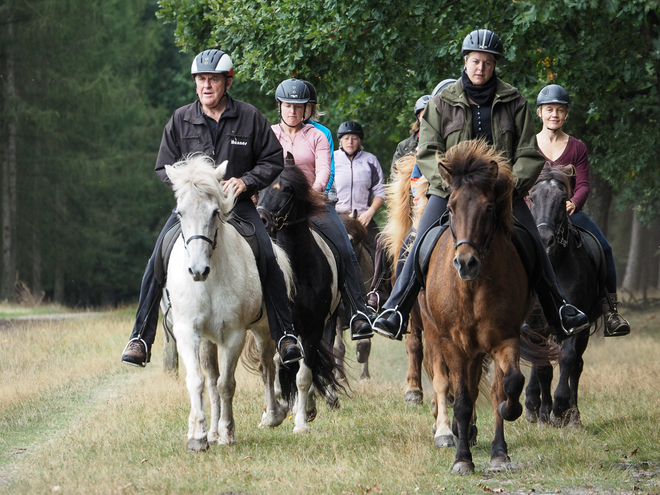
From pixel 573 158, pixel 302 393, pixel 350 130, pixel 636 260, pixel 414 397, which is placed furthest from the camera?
pixel 636 260

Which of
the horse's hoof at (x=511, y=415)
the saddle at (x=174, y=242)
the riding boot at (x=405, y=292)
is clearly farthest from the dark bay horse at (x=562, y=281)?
the saddle at (x=174, y=242)

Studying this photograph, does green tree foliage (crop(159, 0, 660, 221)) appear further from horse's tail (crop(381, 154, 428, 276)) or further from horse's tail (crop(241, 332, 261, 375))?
horse's tail (crop(241, 332, 261, 375))

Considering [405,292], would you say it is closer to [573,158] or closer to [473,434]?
[473,434]

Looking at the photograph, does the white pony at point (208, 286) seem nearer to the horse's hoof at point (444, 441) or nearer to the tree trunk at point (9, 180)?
the horse's hoof at point (444, 441)

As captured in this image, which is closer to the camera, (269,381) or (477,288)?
(477,288)

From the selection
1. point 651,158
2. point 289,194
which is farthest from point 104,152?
point 289,194

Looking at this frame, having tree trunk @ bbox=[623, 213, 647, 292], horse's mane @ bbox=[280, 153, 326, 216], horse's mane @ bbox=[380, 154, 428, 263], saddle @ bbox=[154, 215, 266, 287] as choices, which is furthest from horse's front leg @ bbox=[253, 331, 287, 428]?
tree trunk @ bbox=[623, 213, 647, 292]

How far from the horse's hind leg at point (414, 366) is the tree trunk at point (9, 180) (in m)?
25.2

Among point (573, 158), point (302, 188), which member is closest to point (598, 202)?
point (573, 158)

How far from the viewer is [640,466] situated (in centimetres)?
679

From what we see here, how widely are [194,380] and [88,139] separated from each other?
3143 centimetres

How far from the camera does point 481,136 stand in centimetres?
742

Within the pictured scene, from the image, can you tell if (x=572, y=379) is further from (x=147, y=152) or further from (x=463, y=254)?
(x=147, y=152)

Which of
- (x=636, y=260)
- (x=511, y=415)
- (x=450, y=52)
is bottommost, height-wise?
(x=636, y=260)
